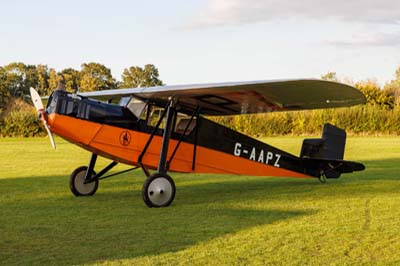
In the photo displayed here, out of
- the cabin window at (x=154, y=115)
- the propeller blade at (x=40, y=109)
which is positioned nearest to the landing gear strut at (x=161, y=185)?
the cabin window at (x=154, y=115)

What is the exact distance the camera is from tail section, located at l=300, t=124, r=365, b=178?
40.5 feet

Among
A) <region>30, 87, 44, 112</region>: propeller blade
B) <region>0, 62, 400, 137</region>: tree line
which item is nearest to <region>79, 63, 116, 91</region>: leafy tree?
<region>0, 62, 400, 137</region>: tree line

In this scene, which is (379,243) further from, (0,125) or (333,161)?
(0,125)

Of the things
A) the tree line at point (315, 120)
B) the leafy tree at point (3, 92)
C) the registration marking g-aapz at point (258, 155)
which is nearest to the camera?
the registration marking g-aapz at point (258, 155)

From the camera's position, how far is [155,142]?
10352mm

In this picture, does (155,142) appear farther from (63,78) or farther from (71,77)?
(71,77)

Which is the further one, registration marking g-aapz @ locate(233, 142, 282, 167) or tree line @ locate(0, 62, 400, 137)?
tree line @ locate(0, 62, 400, 137)

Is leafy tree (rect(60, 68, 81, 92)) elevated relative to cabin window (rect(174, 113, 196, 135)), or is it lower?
elevated

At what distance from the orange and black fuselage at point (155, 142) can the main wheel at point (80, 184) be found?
1280mm

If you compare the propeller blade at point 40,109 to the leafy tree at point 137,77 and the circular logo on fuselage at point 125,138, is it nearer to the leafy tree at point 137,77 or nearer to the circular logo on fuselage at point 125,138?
the circular logo on fuselage at point 125,138

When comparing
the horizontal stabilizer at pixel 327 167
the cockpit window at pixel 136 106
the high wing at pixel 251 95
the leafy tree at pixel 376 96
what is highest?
the leafy tree at pixel 376 96

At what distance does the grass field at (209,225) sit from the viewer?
19.0 feet

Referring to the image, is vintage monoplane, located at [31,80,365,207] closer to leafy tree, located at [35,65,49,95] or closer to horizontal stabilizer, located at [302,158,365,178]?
horizontal stabilizer, located at [302,158,365,178]

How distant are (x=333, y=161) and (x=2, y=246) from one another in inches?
315
